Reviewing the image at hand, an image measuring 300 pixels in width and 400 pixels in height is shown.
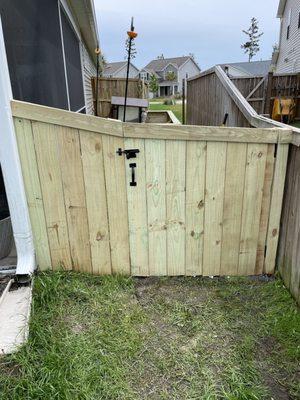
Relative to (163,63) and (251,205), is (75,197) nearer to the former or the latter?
(251,205)

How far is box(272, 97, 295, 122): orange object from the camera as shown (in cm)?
895

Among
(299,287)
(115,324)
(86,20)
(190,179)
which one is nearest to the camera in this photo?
(115,324)

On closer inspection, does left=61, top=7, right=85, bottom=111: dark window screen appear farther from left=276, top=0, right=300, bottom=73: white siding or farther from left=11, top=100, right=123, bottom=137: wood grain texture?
left=276, top=0, right=300, bottom=73: white siding

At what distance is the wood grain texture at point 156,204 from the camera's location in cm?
212

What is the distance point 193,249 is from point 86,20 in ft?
16.5

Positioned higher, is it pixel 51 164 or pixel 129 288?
pixel 51 164

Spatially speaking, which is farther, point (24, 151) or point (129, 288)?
point (129, 288)

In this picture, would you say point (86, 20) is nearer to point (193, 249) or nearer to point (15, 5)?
point (15, 5)

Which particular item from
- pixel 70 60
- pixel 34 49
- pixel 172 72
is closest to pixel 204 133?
pixel 34 49

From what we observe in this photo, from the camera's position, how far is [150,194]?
221 cm

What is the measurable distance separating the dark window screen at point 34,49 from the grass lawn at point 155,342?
4.88 ft

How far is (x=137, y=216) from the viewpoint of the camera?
226 centimetres

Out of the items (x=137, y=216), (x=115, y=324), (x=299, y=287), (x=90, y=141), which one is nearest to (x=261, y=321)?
(x=299, y=287)

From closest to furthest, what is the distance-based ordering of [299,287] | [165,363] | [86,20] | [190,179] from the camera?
[165,363] < [299,287] < [190,179] < [86,20]
